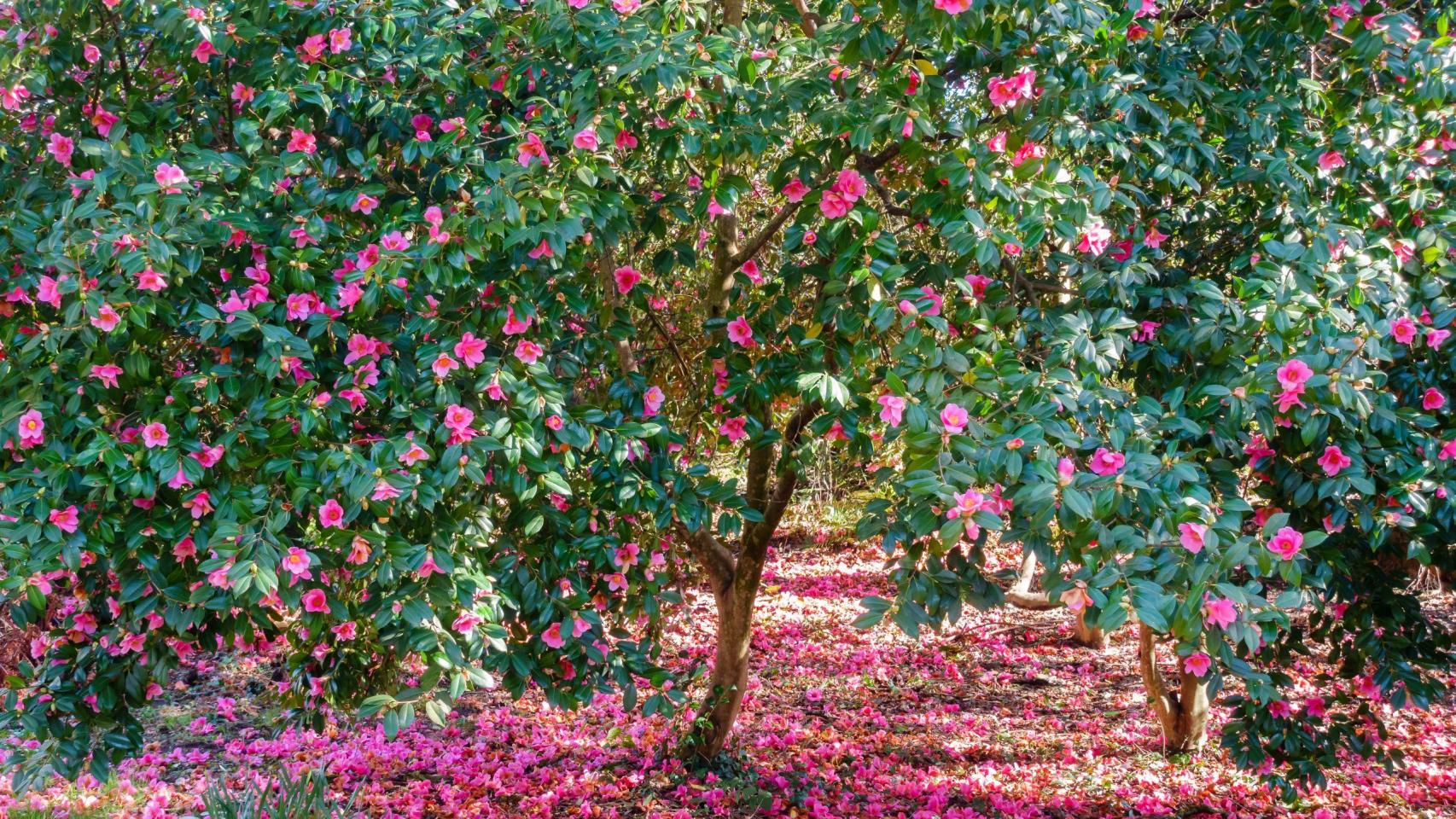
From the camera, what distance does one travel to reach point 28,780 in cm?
225

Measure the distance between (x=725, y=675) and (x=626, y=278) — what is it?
6.46ft

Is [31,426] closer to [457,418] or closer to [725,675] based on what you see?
[457,418]

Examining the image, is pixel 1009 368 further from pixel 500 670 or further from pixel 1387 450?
pixel 500 670

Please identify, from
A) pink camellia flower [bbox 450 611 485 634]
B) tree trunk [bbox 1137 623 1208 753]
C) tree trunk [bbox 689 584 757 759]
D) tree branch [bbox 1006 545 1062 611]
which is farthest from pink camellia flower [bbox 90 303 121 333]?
tree branch [bbox 1006 545 1062 611]

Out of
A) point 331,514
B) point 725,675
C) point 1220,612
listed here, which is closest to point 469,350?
point 331,514

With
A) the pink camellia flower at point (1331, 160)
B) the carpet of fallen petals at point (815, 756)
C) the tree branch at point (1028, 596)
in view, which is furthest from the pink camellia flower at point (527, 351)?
the tree branch at point (1028, 596)

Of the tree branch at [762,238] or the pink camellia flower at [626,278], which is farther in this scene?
the tree branch at [762,238]

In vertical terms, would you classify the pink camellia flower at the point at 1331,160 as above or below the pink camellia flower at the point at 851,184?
above

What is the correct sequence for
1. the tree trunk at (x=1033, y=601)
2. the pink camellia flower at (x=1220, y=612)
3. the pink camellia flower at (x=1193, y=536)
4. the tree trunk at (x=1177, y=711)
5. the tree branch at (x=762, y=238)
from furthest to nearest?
the tree trunk at (x=1033, y=601)
the tree trunk at (x=1177, y=711)
the tree branch at (x=762, y=238)
the pink camellia flower at (x=1193, y=536)
the pink camellia flower at (x=1220, y=612)

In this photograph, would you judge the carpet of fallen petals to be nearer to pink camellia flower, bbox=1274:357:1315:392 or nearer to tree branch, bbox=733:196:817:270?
tree branch, bbox=733:196:817:270

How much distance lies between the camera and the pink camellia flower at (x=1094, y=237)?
2.19 meters

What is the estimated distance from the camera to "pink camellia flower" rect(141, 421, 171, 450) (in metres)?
1.96

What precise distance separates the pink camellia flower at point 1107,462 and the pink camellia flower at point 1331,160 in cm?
96

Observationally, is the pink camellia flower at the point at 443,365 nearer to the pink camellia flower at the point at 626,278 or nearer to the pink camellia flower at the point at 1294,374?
the pink camellia flower at the point at 626,278
